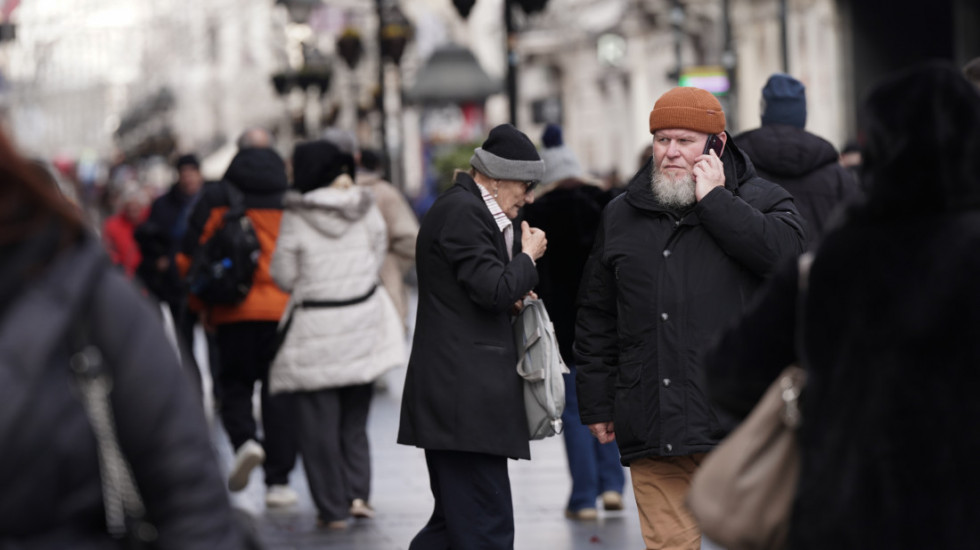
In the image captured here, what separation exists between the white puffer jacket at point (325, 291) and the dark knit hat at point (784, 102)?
216 centimetres

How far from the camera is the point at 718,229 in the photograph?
5.48 meters

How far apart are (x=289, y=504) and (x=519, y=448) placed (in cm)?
376

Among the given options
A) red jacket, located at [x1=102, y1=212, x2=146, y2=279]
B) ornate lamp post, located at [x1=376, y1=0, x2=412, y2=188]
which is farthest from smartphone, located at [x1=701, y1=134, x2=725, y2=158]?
ornate lamp post, located at [x1=376, y1=0, x2=412, y2=188]

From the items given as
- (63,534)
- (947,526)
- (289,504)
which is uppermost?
(63,534)

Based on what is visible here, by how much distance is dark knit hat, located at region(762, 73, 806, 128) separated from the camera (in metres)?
8.09

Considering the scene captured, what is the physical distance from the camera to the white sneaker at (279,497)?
9844 mm

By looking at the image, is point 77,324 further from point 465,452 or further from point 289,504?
point 289,504

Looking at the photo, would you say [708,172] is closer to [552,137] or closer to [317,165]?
[317,165]

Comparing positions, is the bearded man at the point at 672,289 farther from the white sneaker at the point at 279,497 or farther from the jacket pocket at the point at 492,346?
the white sneaker at the point at 279,497

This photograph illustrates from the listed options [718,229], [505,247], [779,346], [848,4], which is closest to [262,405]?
[505,247]

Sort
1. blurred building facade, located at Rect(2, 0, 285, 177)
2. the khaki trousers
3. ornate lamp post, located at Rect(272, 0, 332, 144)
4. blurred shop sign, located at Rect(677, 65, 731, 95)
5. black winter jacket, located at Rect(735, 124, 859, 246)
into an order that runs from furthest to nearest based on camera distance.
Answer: blurred building facade, located at Rect(2, 0, 285, 177)
ornate lamp post, located at Rect(272, 0, 332, 144)
blurred shop sign, located at Rect(677, 65, 731, 95)
black winter jacket, located at Rect(735, 124, 859, 246)
the khaki trousers

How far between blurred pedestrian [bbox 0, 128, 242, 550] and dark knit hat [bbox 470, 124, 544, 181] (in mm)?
3703

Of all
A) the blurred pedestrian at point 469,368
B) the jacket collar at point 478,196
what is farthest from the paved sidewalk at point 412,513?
the jacket collar at point 478,196

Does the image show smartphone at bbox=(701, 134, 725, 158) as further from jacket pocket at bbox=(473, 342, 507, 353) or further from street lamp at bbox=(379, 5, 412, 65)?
street lamp at bbox=(379, 5, 412, 65)
